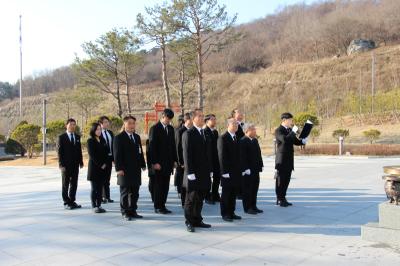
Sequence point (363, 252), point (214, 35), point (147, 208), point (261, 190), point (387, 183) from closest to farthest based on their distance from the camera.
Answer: point (363, 252) < point (387, 183) < point (147, 208) < point (261, 190) < point (214, 35)

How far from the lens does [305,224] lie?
224 inches

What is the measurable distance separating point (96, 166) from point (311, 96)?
130ft

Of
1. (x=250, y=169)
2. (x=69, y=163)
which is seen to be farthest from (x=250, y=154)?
(x=69, y=163)

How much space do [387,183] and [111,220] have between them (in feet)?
11.6

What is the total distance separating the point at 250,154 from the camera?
648 cm

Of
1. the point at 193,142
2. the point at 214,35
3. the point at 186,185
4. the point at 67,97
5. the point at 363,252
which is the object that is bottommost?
the point at 363,252

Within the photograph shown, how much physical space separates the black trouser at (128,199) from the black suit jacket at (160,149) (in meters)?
0.55

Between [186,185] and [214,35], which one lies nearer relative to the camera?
[186,185]

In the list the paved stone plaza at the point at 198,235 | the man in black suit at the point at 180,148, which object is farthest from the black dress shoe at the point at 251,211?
the man in black suit at the point at 180,148

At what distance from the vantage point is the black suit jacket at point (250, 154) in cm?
640

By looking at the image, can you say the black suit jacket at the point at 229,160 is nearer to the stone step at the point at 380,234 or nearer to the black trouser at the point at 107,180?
the stone step at the point at 380,234

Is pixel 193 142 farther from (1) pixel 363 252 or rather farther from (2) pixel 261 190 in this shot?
(2) pixel 261 190

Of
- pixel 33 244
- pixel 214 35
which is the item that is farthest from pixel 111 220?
pixel 214 35

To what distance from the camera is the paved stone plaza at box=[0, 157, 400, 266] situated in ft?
14.2
